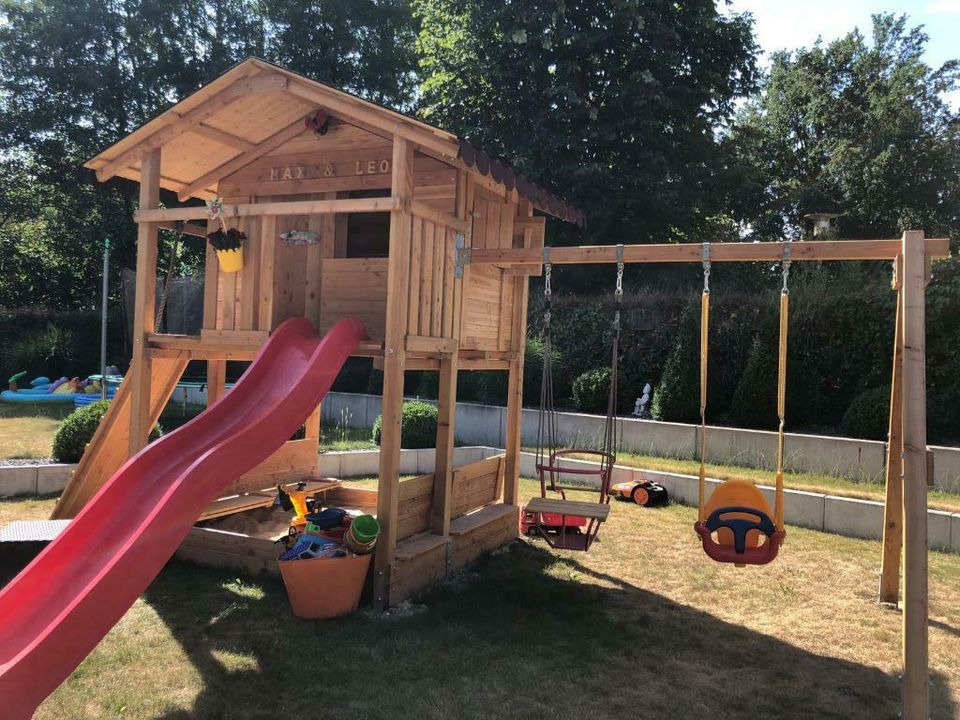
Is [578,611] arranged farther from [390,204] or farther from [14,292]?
[14,292]

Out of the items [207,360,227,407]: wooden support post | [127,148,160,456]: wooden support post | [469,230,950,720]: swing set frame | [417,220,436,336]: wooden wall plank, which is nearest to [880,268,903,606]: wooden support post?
[469,230,950,720]: swing set frame

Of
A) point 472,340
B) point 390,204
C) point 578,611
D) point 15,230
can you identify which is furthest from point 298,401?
point 15,230

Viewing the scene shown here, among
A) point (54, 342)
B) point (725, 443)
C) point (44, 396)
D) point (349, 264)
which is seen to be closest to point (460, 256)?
point (349, 264)

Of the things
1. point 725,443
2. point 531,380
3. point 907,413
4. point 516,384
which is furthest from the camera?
point 531,380

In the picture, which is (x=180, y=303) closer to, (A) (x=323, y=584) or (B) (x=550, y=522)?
(A) (x=323, y=584)

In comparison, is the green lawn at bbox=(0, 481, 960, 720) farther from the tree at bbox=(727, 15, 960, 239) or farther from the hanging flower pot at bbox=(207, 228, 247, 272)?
the tree at bbox=(727, 15, 960, 239)

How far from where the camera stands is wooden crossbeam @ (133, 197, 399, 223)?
5.48 metres

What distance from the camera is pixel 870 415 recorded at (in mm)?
Answer: 11328

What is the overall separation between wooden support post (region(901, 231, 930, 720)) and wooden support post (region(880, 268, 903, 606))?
117 cm

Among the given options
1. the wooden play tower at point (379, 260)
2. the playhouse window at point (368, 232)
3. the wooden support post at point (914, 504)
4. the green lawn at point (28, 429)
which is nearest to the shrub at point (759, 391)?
the wooden play tower at point (379, 260)

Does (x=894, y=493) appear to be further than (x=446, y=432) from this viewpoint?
No

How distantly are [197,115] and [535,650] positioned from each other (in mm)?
5168

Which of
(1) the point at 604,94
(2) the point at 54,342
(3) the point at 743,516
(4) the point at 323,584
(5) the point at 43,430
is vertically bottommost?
(4) the point at 323,584

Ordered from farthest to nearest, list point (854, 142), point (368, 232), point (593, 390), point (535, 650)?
point (854, 142) → point (593, 390) → point (368, 232) → point (535, 650)
